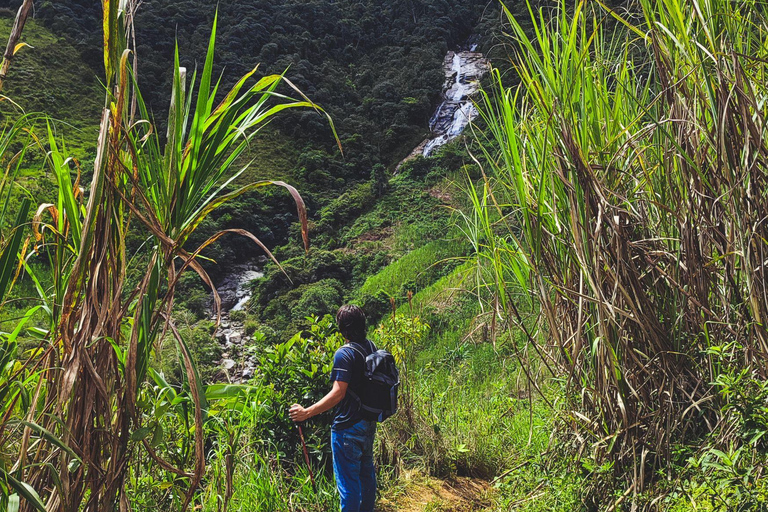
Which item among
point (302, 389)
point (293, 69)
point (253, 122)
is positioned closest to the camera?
point (253, 122)

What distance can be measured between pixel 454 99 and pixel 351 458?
27.0 m

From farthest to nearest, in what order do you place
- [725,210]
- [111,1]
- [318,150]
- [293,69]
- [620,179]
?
[293,69]
[318,150]
[620,179]
[725,210]
[111,1]

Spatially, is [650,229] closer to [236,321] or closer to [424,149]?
[236,321]

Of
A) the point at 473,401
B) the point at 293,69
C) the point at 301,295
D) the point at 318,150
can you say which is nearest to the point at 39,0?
the point at 293,69

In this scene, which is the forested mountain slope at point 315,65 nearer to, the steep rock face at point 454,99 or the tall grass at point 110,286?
the steep rock face at point 454,99

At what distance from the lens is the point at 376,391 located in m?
2.29

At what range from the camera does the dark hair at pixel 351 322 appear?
2.37 m

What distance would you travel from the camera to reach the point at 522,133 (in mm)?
2002

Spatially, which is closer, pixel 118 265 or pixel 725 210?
pixel 118 265

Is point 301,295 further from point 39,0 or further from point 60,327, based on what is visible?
point 39,0

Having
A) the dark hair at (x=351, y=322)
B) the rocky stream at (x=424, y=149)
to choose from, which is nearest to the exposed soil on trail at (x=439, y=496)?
the dark hair at (x=351, y=322)

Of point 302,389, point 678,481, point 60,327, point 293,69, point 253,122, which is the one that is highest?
point 253,122

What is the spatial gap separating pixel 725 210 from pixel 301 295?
45.8ft

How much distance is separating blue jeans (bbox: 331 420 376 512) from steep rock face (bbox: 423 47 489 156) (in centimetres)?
2120
